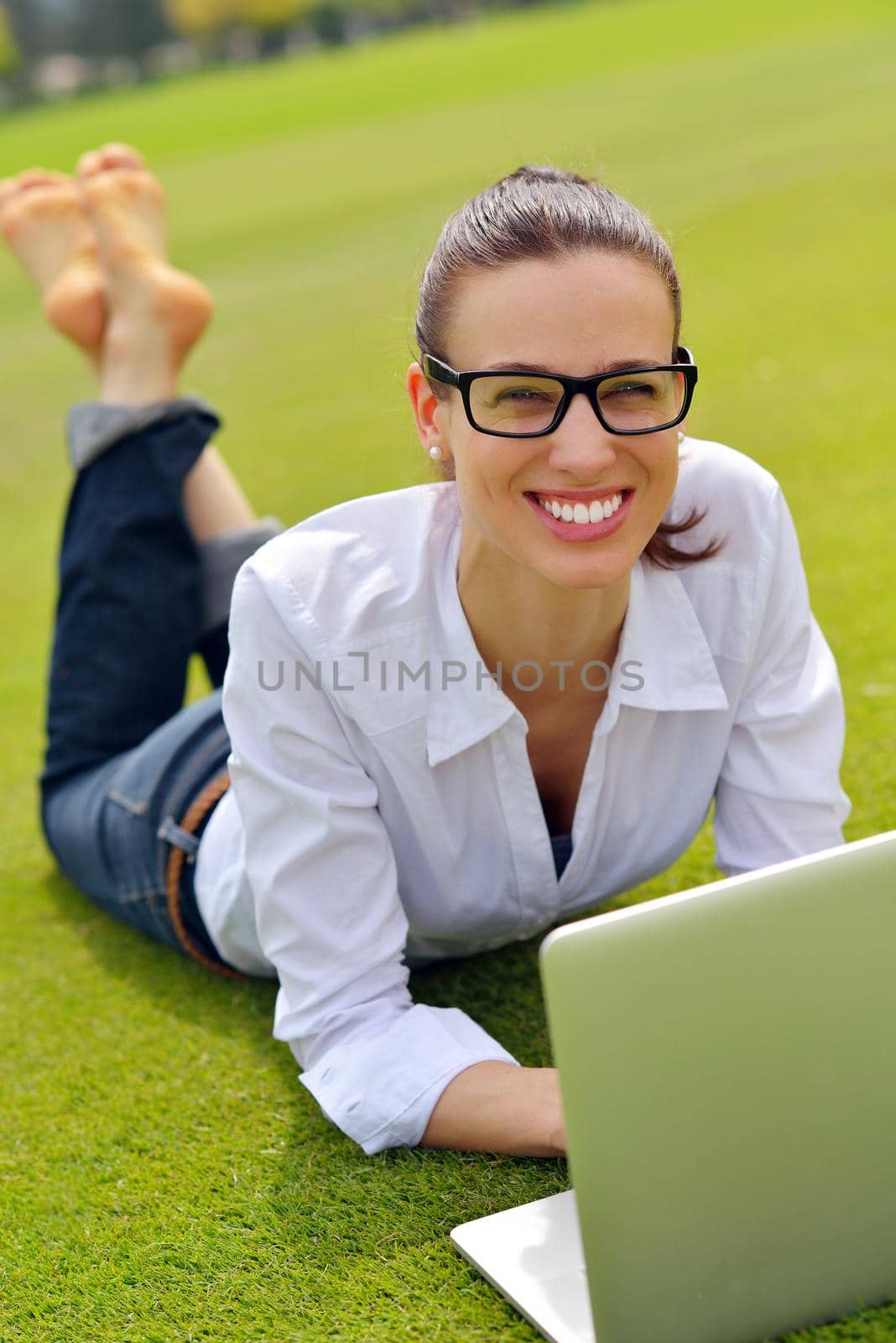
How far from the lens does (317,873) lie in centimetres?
216

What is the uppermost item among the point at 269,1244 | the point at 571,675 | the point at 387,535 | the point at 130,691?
the point at 387,535

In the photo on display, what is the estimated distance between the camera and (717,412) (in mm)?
6152

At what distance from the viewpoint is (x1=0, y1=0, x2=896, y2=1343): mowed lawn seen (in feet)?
6.62

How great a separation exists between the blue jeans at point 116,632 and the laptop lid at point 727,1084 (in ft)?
5.66

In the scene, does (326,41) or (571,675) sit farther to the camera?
(326,41)

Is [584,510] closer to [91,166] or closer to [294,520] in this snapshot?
[91,166]

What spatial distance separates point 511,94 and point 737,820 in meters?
23.7

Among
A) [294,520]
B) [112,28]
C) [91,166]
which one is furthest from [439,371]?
[112,28]

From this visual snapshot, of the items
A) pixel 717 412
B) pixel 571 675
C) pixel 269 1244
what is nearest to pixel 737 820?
pixel 571 675

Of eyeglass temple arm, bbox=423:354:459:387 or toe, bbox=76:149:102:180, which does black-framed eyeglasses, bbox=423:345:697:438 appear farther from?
toe, bbox=76:149:102:180

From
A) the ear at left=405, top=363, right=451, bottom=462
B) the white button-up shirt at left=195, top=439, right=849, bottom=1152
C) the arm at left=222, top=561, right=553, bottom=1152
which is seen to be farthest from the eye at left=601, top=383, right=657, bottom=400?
the arm at left=222, top=561, right=553, bottom=1152

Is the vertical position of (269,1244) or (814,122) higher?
(814,122)

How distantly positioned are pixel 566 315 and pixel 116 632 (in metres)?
1.62

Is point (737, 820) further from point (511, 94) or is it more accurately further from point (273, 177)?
point (511, 94)
